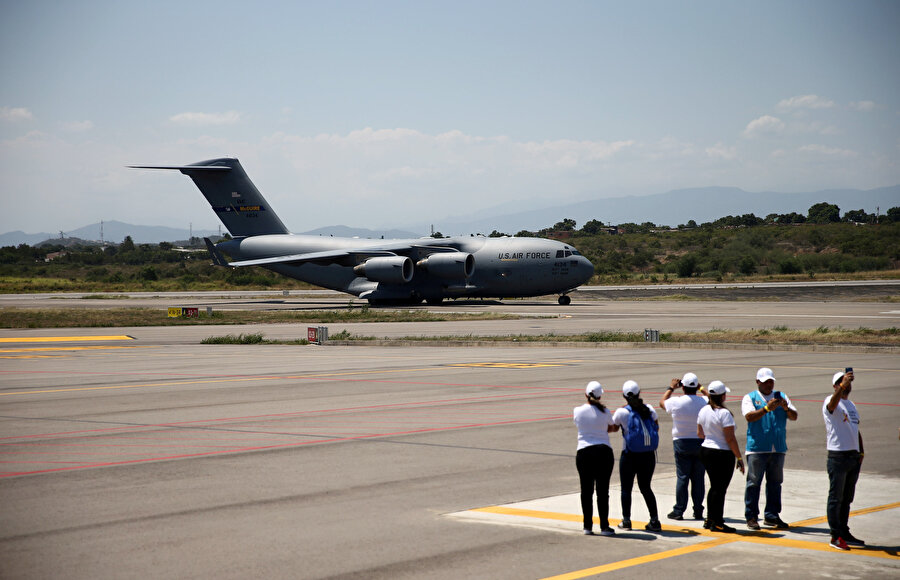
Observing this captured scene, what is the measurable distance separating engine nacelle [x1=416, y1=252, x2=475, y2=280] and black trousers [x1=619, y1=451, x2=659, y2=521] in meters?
47.4

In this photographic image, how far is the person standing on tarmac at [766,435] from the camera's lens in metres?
10.2

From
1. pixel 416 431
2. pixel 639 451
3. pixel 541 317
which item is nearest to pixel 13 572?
pixel 639 451

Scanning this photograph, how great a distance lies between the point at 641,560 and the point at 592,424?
1.66 metres

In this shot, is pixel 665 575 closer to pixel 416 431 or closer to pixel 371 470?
pixel 371 470

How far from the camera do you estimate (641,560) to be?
8.84 metres

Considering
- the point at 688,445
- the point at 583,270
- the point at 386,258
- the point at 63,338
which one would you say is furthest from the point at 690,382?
the point at 386,258

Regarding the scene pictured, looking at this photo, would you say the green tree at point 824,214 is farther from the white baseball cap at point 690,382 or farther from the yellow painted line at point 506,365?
the white baseball cap at point 690,382

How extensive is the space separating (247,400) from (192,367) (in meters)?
8.31

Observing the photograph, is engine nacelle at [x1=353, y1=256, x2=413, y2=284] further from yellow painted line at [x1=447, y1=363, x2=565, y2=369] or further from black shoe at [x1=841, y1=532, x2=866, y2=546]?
black shoe at [x1=841, y1=532, x2=866, y2=546]

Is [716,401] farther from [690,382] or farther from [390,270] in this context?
[390,270]

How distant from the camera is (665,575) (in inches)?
328

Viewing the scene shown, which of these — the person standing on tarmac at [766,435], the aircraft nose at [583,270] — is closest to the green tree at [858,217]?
the aircraft nose at [583,270]

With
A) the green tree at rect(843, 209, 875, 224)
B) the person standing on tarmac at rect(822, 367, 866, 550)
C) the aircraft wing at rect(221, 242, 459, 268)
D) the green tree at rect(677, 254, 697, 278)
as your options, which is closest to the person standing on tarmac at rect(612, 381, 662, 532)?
the person standing on tarmac at rect(822, 367, 866, 550)

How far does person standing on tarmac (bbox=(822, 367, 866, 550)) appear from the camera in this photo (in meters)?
9.40
